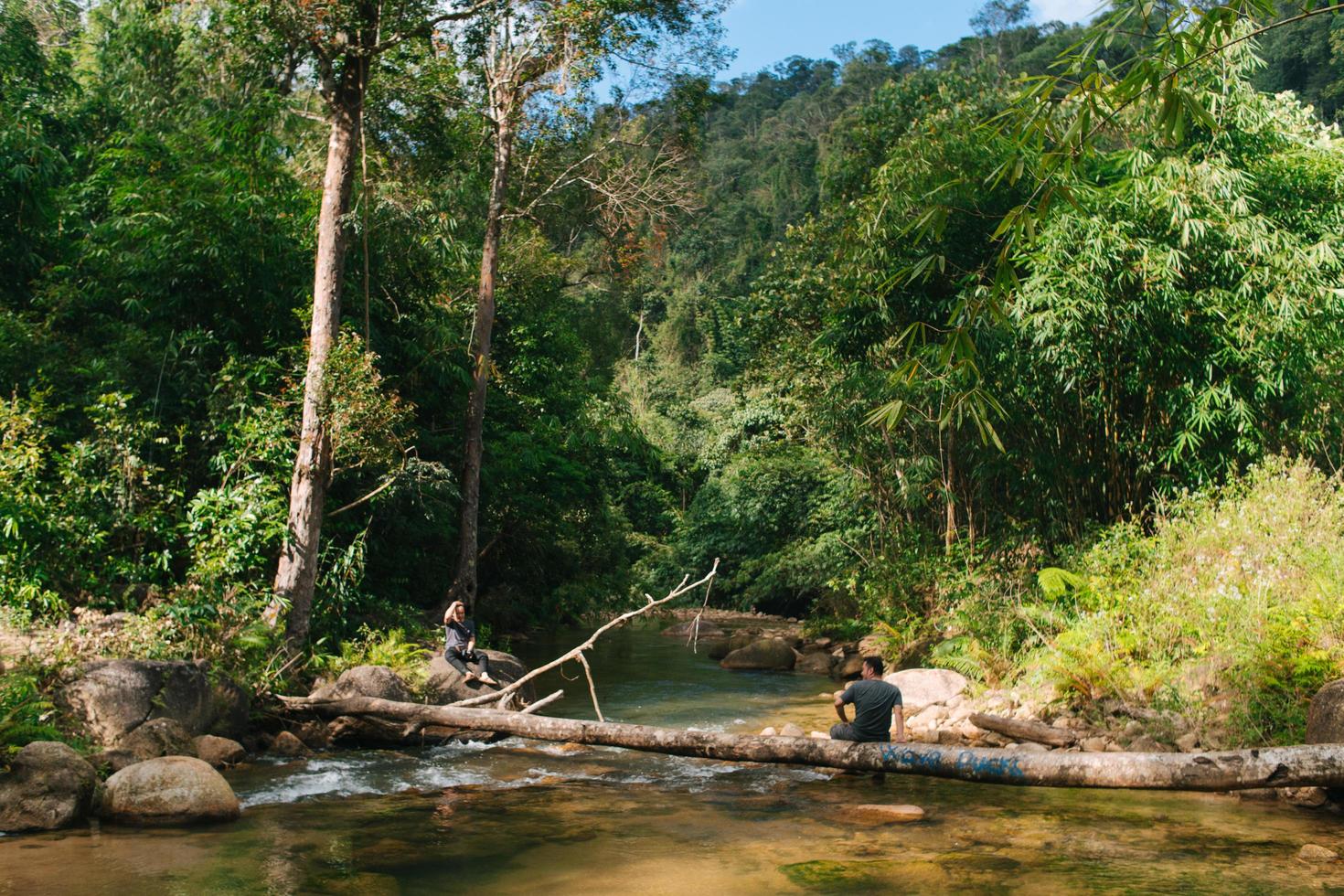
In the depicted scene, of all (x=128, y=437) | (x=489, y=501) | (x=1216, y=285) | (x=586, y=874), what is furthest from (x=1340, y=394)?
(x=128, y=437)

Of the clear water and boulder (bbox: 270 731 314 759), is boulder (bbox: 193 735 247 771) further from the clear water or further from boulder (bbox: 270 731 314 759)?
boulder (bbox: 270 731 314 759)

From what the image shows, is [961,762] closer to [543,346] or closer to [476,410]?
[476,410]

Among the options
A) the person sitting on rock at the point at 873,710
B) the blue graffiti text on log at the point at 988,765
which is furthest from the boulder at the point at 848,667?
the blue graffiti text on log at the point at 988,765

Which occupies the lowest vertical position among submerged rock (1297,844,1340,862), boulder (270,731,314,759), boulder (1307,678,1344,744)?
boulder (270,731,314,759)

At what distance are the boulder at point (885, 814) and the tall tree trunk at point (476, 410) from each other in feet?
31.9

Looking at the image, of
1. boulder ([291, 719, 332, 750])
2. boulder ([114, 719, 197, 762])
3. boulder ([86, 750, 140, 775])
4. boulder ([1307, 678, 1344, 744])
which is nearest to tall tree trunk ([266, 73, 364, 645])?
boulder ([291, 719, 332, 750])

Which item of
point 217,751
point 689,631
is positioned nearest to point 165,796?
point 217,751

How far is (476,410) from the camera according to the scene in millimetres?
16641

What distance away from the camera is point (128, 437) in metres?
11.4

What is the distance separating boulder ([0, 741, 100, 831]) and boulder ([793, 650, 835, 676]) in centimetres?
→ 1257

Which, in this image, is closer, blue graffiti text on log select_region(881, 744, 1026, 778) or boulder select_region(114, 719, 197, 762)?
blue graffiti text on log select_region(881, 744, 1026, 778)

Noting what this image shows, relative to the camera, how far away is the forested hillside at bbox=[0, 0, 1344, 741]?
1145 centimetres

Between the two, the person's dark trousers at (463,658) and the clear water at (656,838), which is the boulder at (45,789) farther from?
the person's dark trousers at (463,658)

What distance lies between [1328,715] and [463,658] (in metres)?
8.44
